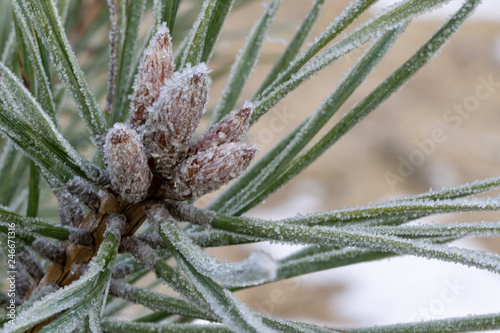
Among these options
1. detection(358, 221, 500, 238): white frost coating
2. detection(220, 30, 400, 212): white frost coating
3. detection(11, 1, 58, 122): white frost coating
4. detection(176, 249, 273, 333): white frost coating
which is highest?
detection(11, 1, 58, 122): white frost coating

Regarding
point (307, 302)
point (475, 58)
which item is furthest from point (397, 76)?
point (475, 58)

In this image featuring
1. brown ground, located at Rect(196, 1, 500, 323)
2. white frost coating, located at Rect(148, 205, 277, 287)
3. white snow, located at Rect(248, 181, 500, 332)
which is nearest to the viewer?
white frost coating, located at Rect(148, 205, 277, 287)

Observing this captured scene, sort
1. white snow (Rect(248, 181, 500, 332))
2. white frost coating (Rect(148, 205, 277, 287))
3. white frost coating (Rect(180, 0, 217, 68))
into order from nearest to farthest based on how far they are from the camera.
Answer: white frost coating (Rect(148, 205, 277, 287))
white frost coating (Rect(180, 0, 217, 68))
white snow (Rect(248, 181, 500, 332))

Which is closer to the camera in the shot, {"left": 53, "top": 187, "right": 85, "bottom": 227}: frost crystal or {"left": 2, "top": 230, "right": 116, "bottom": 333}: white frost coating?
{"left": 2, "top": 230, "right": 116, "bottom": 333}: white frost coating

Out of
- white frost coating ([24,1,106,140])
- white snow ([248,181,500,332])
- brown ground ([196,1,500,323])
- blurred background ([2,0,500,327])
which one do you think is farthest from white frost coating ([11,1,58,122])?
brown ground ([196,1,500,323])

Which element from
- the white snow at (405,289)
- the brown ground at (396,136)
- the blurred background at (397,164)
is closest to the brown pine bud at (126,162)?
the blurred background at (397,164)

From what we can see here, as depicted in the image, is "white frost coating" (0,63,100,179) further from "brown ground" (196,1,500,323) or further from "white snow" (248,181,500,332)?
"brown ground" (196,1,500,323)

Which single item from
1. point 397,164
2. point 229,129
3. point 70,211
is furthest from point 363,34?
point 397,164
